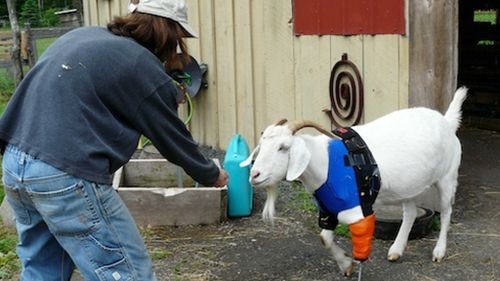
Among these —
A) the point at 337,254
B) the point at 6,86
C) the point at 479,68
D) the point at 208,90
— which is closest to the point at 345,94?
the point at 337,254

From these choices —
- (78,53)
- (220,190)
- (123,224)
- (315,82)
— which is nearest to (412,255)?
(220,190)

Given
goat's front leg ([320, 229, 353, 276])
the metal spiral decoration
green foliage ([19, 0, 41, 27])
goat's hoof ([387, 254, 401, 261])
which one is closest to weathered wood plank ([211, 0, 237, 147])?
the metal spiral decoration

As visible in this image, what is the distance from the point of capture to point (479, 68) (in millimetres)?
10547

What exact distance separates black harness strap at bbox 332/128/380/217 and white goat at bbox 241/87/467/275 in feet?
0.37

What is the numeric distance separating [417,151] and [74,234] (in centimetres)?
242

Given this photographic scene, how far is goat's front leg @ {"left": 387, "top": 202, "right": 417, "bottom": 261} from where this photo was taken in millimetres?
4566

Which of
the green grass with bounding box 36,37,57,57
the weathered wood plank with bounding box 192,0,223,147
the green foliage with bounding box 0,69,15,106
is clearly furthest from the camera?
the green grass with bounding box 36,37,57,57

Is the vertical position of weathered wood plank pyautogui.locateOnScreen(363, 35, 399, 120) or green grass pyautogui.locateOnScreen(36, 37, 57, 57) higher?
green grass pyautogui.locateOnScreen(36, 37, 57, 57)

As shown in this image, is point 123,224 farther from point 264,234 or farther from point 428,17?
point 428,17

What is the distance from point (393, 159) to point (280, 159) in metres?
0.82

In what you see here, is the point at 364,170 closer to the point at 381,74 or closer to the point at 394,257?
the point at 394,257

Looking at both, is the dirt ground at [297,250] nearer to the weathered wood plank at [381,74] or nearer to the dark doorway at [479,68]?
the weathered wood plank at [381,74]

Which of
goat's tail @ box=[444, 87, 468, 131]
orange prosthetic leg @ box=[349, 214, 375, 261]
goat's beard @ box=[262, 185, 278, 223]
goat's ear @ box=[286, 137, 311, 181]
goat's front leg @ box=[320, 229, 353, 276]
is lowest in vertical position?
goat's front leg @ box=[320, 229, 353, 276]

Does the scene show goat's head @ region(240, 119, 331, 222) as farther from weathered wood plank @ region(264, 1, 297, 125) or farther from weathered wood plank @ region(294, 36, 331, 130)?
weathered wood plank @ region(264, 1, 297, 125)
